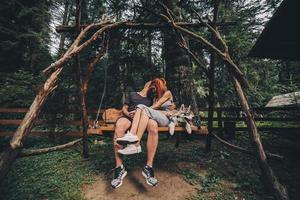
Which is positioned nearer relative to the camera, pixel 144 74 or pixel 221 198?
pixel 221 198

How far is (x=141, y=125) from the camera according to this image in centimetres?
405

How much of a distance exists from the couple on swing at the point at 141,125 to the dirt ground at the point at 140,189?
0.42 metres

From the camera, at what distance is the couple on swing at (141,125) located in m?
3.65

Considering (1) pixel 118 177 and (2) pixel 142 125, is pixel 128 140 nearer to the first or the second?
(2) pixel 142 125

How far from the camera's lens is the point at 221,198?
398cm

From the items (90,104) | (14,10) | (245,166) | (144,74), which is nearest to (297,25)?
(245,166)

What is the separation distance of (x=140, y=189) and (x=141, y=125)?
1158mm

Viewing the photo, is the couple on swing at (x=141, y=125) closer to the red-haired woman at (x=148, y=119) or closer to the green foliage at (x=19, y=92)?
the red-haired woman at (x=148, y=119)

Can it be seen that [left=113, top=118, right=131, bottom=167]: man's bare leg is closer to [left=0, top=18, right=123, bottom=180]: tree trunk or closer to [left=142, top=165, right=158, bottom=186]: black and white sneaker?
[left=142, top=165, right=158, bottom=186]: black and white sneaker

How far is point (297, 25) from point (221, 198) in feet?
16.9

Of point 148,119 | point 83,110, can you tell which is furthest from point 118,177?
point 83,110

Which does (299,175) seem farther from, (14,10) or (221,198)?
(14,10)

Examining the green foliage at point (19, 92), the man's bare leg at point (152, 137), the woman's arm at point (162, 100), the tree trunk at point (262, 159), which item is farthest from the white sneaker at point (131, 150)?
the green foliage at point (19, 92)

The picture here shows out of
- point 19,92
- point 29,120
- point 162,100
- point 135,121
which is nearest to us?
point 29,120
